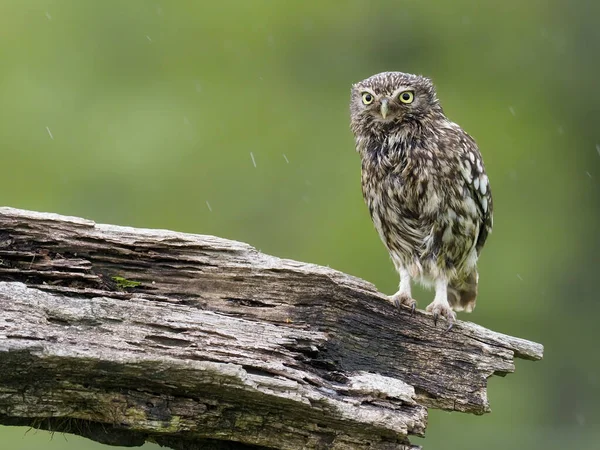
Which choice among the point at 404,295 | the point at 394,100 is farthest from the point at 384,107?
the point at 404,295

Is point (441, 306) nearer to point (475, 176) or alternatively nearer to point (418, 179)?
point (418, 179)

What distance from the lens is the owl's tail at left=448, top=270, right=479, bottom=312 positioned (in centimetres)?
712

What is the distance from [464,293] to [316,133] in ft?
30.8

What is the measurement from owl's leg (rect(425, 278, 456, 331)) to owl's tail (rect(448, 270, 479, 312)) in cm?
56

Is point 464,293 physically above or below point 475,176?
below

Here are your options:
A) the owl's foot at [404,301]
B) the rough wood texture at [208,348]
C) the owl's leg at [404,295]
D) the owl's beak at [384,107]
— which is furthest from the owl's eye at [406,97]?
the rough wood texture at [208,348]

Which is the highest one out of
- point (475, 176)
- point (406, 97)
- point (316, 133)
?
point (316, 133)

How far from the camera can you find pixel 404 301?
6.04 metres

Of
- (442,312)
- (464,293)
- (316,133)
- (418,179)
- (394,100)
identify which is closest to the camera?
(442,312)

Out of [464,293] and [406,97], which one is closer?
[406,97]

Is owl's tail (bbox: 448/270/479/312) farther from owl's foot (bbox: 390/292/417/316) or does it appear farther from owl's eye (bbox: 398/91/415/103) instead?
owl's eye (bbox: 398/91/415/103)

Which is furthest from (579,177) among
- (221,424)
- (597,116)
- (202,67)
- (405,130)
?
(221,424)

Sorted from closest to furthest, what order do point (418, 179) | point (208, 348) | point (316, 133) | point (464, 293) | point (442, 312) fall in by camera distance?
point (208, 348) < point (442, 312) < point (418, 179) < point (464, 293) < point (316, 133)

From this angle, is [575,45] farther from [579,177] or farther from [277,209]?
[277,209]
